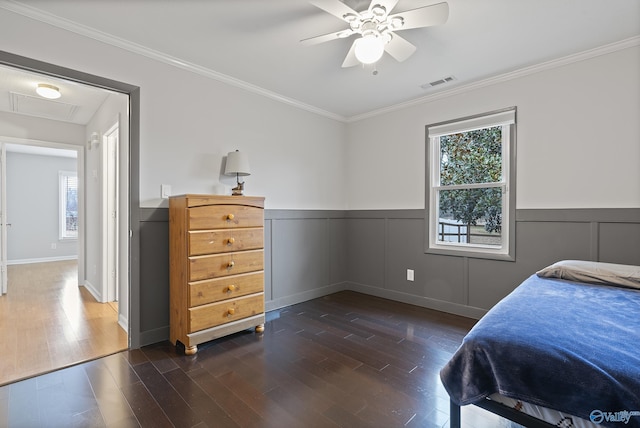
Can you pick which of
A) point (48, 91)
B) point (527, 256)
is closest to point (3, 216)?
point (48, 91)

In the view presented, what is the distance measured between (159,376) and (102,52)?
238 cm

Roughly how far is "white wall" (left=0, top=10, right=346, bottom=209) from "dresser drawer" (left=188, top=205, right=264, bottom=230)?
0.48 m

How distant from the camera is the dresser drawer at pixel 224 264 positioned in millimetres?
2428

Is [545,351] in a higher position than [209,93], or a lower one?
lower

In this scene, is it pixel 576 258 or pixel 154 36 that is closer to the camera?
pixel 154 36

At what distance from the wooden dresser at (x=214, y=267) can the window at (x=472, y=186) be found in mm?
2007

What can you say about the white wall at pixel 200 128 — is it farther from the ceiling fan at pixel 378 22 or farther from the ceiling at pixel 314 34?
the ceiling fan at pixel 378 22

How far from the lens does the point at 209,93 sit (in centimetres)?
297

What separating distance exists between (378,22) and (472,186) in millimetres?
2049

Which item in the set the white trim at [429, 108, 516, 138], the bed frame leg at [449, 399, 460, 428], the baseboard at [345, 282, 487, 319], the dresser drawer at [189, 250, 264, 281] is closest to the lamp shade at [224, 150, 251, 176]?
the dresser drawer at [189, 250, 264, 281]

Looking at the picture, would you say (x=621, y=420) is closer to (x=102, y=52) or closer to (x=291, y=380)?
(x=291, y=380)

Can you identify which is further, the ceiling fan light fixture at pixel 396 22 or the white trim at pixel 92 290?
the white trim at pixel 92 290

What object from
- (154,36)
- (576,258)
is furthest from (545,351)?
(154,36)

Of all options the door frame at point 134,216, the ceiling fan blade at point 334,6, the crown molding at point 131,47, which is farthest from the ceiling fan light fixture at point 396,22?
the door frame at point 134,216
